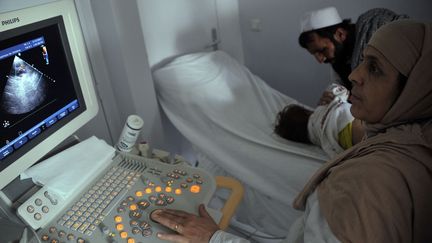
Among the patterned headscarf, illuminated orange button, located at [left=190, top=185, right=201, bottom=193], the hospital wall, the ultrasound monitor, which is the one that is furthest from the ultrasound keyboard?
the hospital wall

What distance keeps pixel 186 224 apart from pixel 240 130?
92cm

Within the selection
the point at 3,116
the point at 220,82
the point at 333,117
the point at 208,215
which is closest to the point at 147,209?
the point at 208,215

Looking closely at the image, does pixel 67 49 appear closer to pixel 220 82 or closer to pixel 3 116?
pixel 3 116

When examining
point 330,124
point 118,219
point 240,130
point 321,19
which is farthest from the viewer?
point 321,19

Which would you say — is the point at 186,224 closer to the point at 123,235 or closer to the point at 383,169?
the point at 123,235

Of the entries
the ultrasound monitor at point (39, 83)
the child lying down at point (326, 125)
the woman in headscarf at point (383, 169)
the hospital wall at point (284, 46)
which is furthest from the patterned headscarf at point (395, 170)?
the hospital wall at point (284, 46)

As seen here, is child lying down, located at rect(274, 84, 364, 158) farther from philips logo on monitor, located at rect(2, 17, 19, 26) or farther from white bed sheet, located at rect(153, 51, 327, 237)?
philips logo on monitor, located at rect(2, 17, 19, 26)

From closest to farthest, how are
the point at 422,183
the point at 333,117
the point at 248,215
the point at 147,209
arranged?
the point at 422,183 → the point at 147,209 → the point at 333,117 → the point at 248,215

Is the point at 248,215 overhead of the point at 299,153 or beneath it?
beneath

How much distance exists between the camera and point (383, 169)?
2.35 ft

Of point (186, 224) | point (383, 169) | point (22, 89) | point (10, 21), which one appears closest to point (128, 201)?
point (186, 224)

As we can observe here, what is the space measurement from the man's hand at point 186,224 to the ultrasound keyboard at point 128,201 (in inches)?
0.8

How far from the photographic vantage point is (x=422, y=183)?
707 mm

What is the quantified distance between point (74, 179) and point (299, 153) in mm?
979
